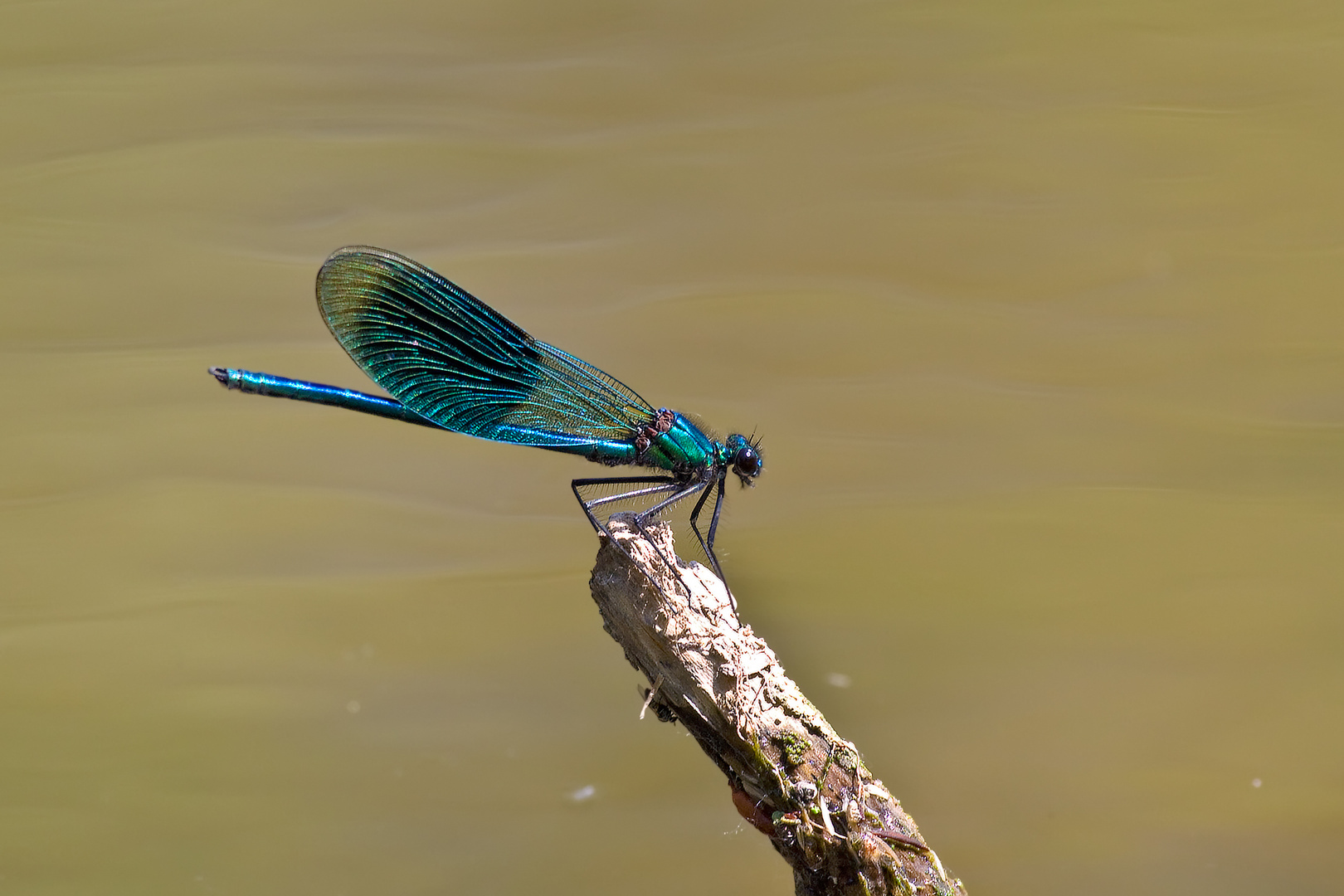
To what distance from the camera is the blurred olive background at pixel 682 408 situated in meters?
3.61

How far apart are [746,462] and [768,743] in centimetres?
94

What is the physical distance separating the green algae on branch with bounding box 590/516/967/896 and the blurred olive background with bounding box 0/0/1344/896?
1592 mm

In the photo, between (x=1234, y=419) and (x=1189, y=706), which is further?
(x=1234, y=419)

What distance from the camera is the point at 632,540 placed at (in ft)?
6.93

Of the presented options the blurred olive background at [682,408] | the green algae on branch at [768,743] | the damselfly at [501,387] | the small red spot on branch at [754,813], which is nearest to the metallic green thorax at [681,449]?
the damselfly at [501,387]

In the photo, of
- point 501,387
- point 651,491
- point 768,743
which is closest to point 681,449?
point 651,491

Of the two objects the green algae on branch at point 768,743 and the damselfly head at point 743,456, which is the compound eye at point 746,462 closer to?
the damselfly head at point 743,456

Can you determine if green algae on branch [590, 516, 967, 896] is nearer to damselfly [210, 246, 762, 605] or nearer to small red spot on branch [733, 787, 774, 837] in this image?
small red spot on branch [733, 787, 774, 837]

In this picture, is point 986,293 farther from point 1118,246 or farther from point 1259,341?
point 1259,341

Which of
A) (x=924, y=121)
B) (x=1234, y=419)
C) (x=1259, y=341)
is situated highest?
(x=924, y=121)

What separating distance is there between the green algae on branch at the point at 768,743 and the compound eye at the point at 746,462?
64 cm

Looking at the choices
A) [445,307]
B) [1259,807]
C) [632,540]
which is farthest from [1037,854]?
[445,307]

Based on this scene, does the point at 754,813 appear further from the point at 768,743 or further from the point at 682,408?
the point at 682,408

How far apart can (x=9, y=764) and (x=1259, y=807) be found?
160 inches
